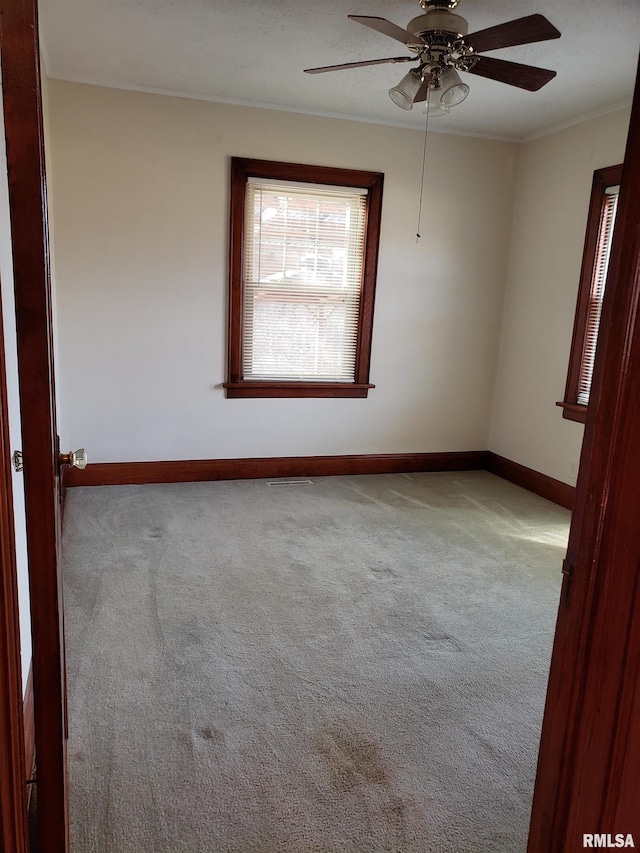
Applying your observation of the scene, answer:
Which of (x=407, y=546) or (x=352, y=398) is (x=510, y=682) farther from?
(x=352, y=398)

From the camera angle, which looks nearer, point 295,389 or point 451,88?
point 451,88

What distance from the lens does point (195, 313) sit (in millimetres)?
4254

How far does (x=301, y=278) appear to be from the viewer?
443 centimetres

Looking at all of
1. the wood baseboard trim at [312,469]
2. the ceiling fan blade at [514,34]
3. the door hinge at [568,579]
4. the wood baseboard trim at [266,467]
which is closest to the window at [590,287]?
the wood baseboard trim at [312,469]

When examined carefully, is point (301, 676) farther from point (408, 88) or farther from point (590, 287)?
point (590, 287)

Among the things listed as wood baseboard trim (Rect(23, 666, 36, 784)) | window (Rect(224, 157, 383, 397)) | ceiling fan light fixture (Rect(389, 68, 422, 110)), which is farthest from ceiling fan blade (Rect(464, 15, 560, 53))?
A: wood baseboard trim (Rect(23, 666, 36, 784))

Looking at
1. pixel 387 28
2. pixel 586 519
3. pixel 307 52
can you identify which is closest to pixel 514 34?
pixel 387 28

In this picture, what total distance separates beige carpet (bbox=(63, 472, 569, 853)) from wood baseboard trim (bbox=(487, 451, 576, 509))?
1.25 feet

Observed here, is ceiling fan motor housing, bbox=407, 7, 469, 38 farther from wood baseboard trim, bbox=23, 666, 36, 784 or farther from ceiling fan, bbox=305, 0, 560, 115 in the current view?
wood baseboard trim, bbox=23, 666, 36, 784

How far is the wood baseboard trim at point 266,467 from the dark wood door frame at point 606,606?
11.9 feet

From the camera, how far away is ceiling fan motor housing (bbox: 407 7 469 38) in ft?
8.19

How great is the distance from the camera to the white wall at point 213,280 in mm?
3936

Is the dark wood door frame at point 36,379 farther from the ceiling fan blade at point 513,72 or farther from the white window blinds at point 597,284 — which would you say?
the white window blinds at point 597,284

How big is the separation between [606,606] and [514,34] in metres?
2.38
